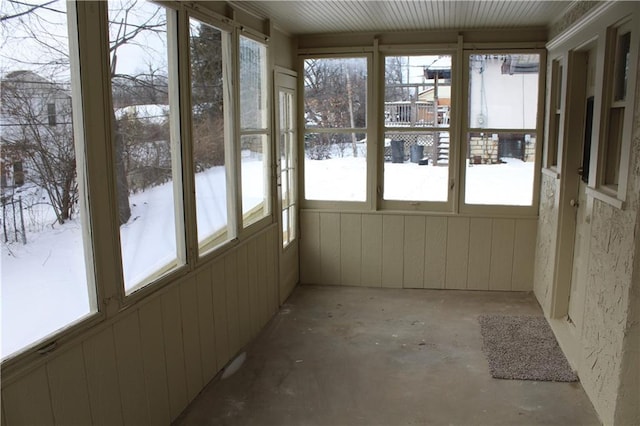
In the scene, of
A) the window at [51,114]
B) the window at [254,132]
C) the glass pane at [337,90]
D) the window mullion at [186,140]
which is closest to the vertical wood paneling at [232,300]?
the window at [254,132]

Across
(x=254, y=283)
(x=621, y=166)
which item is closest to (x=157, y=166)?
(x=254, y=283)

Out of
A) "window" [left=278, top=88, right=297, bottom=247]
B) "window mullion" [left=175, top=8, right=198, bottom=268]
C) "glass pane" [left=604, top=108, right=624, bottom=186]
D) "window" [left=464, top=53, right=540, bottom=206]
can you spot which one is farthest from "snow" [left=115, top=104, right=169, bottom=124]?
"window" [left=464, top=53, right=540, bottom=206]

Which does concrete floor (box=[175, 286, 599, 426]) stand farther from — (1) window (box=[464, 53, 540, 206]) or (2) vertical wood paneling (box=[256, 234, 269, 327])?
(1) window (box=[464, 53, 540, 206])

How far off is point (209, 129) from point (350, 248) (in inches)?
93.4

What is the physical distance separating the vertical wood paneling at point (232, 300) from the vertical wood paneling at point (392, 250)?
191 cm

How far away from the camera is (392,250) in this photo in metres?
5.05

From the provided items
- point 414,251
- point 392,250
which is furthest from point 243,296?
point 414,251

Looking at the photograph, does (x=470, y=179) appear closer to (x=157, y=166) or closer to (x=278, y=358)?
(x=278, y=358)

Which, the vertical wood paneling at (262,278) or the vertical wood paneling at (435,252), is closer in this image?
the vertical wood paneling at (262,278)

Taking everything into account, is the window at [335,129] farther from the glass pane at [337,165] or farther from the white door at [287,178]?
the white door at [287,178]

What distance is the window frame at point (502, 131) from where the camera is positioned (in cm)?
458

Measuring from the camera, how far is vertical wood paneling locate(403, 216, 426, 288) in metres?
4.96

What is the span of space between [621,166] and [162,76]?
2.31 meters

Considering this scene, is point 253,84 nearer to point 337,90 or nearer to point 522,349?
point 337,90
